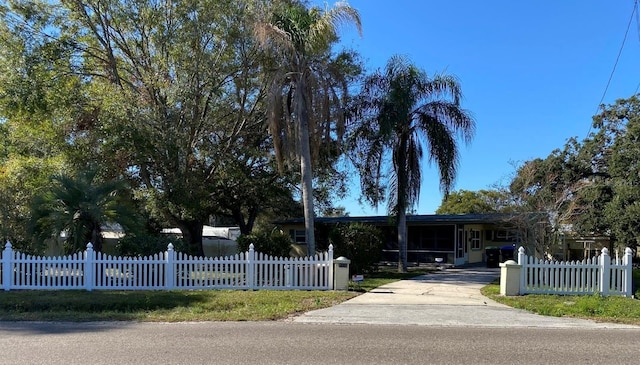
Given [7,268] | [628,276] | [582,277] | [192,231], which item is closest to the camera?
[628,276]

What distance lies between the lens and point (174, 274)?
13680mm

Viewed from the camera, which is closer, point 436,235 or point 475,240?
point 436,235

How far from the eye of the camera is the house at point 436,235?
1021 inches

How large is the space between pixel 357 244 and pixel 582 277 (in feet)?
25.6

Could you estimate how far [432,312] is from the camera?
11031 millimetres

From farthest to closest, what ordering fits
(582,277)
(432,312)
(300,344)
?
(582,277) → (432,312) → (300,344)

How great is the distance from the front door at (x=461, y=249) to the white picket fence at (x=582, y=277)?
13.0 m

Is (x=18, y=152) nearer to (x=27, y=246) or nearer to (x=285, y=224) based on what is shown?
(x=27, y=246)

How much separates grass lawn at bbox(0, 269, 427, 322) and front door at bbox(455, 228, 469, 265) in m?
14.4

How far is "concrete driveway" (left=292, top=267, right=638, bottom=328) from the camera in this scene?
32.5 ft

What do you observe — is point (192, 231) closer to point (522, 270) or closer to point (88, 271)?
point (88, 271)

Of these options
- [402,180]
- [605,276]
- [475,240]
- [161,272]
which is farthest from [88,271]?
[475,240]

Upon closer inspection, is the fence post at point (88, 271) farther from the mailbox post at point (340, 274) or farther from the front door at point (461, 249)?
the front door at point (461, 249)

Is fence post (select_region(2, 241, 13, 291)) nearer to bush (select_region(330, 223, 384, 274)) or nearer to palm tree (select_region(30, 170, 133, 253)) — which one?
palm tree (select_region(30, 170, 133, 253))
